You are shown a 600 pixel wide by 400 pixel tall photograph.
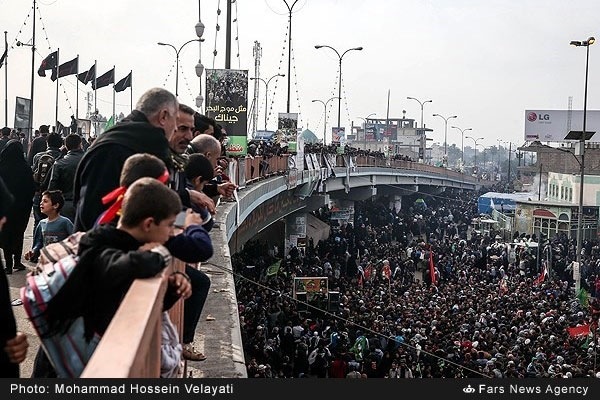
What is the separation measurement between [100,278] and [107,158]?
1215 millimetres

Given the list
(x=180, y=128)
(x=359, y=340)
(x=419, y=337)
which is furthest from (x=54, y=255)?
(x=419, y=337)

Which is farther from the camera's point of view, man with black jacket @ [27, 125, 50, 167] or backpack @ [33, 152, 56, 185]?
man with black jacket @ [27, 125, 50, 167]

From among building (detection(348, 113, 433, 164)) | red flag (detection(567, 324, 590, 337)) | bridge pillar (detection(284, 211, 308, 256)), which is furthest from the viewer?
building (detection(348, 113, 433, 164))

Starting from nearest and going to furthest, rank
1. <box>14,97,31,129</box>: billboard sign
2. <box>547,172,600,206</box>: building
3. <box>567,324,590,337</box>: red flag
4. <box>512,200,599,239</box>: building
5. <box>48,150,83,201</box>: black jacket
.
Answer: <box>48,150,83,201</box>: black jacket, <box>567,324,590,337</box>: red flag, <box>14,97,31,129</box>: billboard sign, <box>512,200,599,239</box>: building, <box>547,172,600,206</box>: building

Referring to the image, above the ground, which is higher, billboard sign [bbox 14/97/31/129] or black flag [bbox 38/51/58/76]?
black flag [bbox 38/51/58/76]

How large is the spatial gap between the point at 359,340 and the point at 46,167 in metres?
9.03

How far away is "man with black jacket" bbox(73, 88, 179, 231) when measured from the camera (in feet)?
15.4

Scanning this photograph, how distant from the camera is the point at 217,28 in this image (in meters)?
35.0

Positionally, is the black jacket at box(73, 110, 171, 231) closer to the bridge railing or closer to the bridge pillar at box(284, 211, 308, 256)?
the bridge railing

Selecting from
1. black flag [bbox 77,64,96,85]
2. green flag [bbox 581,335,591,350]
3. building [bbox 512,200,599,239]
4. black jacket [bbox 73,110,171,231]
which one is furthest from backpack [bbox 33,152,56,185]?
building [bbox 512,200,599,239]

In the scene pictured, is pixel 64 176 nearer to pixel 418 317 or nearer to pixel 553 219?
pixel 418 317

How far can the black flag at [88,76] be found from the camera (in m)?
45.2

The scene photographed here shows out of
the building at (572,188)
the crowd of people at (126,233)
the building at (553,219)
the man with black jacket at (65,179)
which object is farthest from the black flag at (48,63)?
the crowd of people at (126,233)

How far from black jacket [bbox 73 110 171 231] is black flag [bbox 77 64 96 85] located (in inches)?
1607
